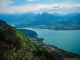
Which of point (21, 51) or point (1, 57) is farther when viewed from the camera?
point (21, 51)

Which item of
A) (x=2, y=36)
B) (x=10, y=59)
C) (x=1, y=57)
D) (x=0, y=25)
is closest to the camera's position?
(x=10, y=59)

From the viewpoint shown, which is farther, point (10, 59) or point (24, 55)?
point (24, 55)

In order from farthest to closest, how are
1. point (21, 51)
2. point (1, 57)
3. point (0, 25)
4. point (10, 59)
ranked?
point (0, 25) → point (21, 51) → point (1, 57) → point (10, 59)

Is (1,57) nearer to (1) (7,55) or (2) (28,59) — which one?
(1) (7,55)

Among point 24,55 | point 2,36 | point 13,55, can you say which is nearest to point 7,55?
point 13,55

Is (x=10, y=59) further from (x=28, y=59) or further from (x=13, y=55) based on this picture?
(x=28, y=59)

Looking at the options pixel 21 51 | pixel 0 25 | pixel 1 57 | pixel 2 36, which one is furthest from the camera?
pixel 0 25

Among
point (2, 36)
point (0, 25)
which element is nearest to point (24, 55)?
point (2, 36)

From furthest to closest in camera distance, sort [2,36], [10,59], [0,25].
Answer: [0,25] → [2,36] → [10,59]
